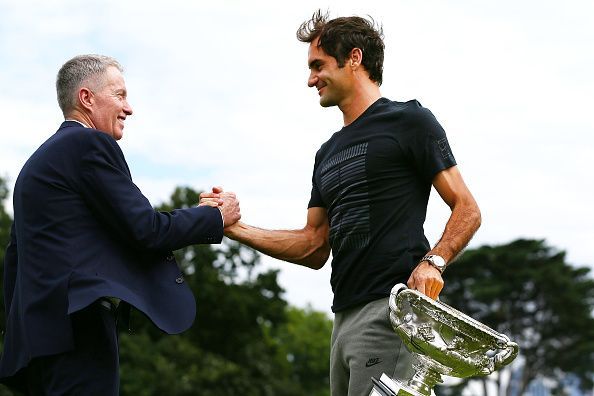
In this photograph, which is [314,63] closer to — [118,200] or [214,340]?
[118,200]

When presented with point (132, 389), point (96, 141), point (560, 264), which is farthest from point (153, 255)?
point (560, 264)

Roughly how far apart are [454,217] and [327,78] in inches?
42.0

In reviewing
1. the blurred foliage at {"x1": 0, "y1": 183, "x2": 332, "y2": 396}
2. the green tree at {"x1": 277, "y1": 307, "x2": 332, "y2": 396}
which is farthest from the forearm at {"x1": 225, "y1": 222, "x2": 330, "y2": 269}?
the green tree at {"x1": 277, "y1": 307, "x2": 332, "y2": 396}

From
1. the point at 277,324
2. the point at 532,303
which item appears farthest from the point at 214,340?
the point at 532,303

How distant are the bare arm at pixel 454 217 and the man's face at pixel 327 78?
76 centimetres

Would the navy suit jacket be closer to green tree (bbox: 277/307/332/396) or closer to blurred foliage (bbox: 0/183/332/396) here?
blurred foliage (bbox: 0/183/332/396)

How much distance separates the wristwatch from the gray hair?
5.93 ft

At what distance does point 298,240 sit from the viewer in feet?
20.2

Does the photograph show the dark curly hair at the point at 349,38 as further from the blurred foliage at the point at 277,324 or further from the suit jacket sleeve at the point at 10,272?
the blurred foliage at the point at 277,324

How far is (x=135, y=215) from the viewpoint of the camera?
5059mm

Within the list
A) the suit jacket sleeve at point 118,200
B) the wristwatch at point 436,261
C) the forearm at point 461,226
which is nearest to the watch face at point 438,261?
the wristwatch at point 436,261

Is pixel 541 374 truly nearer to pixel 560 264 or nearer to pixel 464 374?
pixel 560 264

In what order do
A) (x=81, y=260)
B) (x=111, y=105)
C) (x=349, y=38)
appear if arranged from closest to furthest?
(x=81, y=260) < (x=111, y=105) < (x=349, y=38)

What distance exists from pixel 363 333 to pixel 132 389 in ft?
118
